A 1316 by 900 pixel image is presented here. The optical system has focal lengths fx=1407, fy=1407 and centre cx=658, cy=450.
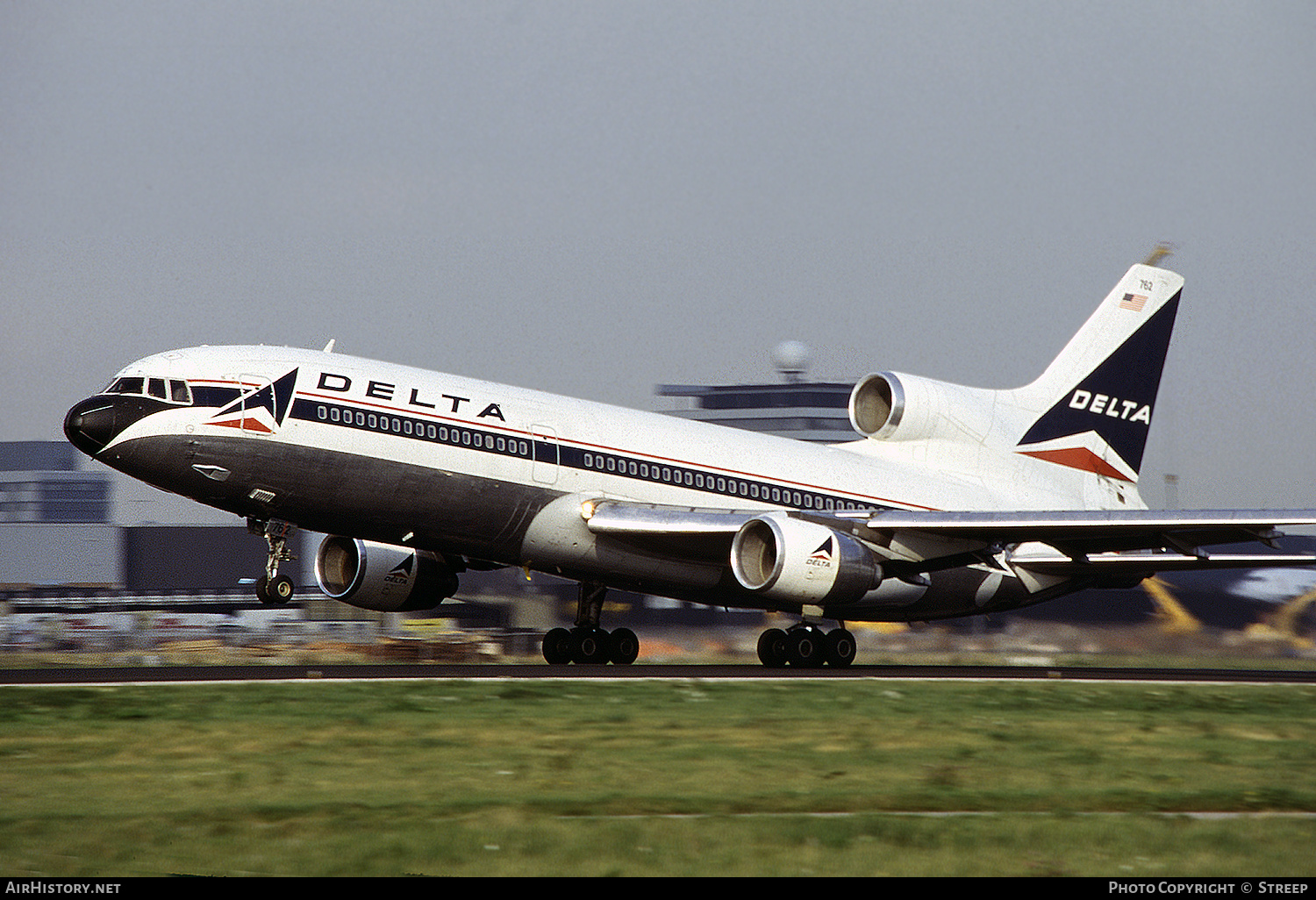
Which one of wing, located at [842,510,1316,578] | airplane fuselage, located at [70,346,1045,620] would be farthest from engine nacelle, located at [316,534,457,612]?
wing, located at [842,510,1316,578]

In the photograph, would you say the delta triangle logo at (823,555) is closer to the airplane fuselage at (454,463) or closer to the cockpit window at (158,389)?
the airplane fuselage at (454,463)

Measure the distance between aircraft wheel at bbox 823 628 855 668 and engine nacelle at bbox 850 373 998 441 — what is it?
5.65m

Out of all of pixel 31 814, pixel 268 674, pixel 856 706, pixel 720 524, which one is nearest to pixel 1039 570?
pixel 720 524

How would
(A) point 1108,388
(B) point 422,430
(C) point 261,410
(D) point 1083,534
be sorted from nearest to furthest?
(C) point 261,410, (B) point 422,430, (D) point 1083,534, (A) point 1108,388

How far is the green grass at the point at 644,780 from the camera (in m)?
10.7

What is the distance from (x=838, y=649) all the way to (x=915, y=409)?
6.45 m

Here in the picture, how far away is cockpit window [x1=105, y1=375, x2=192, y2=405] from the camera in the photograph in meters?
23.6

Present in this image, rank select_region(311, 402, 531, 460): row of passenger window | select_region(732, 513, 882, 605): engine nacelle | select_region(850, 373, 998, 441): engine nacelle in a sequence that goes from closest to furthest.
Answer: select_region(311, 402, 531, 460): row of passenger window, select_region(732, 513, 882, 605): engine nacelle, select_region(850, 373, 998, 441): engine nacelle

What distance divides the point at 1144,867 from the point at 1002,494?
72.4 ft

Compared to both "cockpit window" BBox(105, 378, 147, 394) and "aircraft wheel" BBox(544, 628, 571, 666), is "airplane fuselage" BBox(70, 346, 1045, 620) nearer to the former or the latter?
"cockpit window" BBox(105, 378, 147, 394)

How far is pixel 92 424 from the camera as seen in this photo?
2319cm

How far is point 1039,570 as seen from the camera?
3081cm

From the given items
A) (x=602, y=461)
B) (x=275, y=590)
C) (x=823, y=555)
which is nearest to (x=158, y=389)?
(x=275, y=590)

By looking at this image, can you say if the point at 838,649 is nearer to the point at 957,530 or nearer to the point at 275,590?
the point at 957,530
